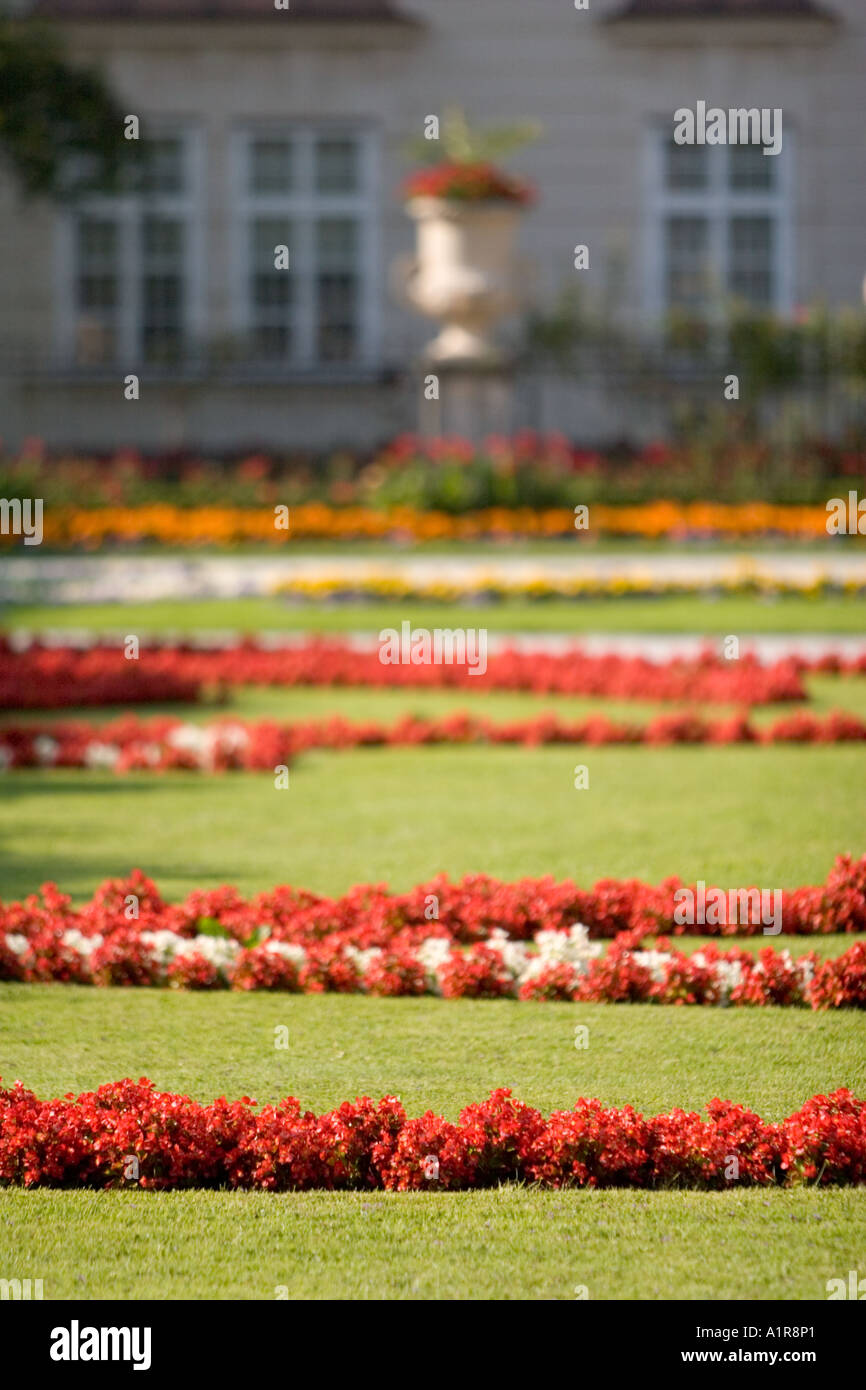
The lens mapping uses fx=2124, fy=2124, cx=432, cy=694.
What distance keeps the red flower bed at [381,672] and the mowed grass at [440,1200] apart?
18.5 ft

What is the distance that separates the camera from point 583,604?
1505 cm

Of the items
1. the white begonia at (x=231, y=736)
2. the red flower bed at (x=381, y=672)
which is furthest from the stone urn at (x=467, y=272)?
A: the white begonia at (x=231, y=736)

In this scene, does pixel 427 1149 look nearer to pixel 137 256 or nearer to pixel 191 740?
pixel 191 740

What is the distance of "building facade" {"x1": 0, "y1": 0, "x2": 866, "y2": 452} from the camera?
1021 inches

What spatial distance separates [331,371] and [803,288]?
6.01 m

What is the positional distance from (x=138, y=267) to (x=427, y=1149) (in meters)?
23.7

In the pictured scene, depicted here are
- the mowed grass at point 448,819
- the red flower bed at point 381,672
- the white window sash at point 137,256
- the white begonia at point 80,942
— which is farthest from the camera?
the white window sash at point 137,256

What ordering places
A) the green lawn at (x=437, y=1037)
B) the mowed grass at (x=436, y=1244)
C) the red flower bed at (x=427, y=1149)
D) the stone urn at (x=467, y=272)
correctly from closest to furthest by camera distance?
1. the mowed grass at (x=436, y=1244)
2. the green lawn at (x=437, y=1037)
3. the red flower bed at (x=427, y=1149)
4. the stone urn at (x=467, y=272)

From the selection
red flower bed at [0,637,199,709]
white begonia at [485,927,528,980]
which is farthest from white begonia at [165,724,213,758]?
white begonia at [485,927,528,980]

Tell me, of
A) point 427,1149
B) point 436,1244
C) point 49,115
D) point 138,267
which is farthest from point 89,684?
point 138,267

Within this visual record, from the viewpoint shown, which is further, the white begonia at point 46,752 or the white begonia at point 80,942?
the white begonia at point 46,752

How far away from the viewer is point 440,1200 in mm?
4062

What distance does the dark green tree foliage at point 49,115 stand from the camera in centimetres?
2123

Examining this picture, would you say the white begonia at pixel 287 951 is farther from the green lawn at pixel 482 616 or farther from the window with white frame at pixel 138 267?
the window with white frame at pixel 138 267
